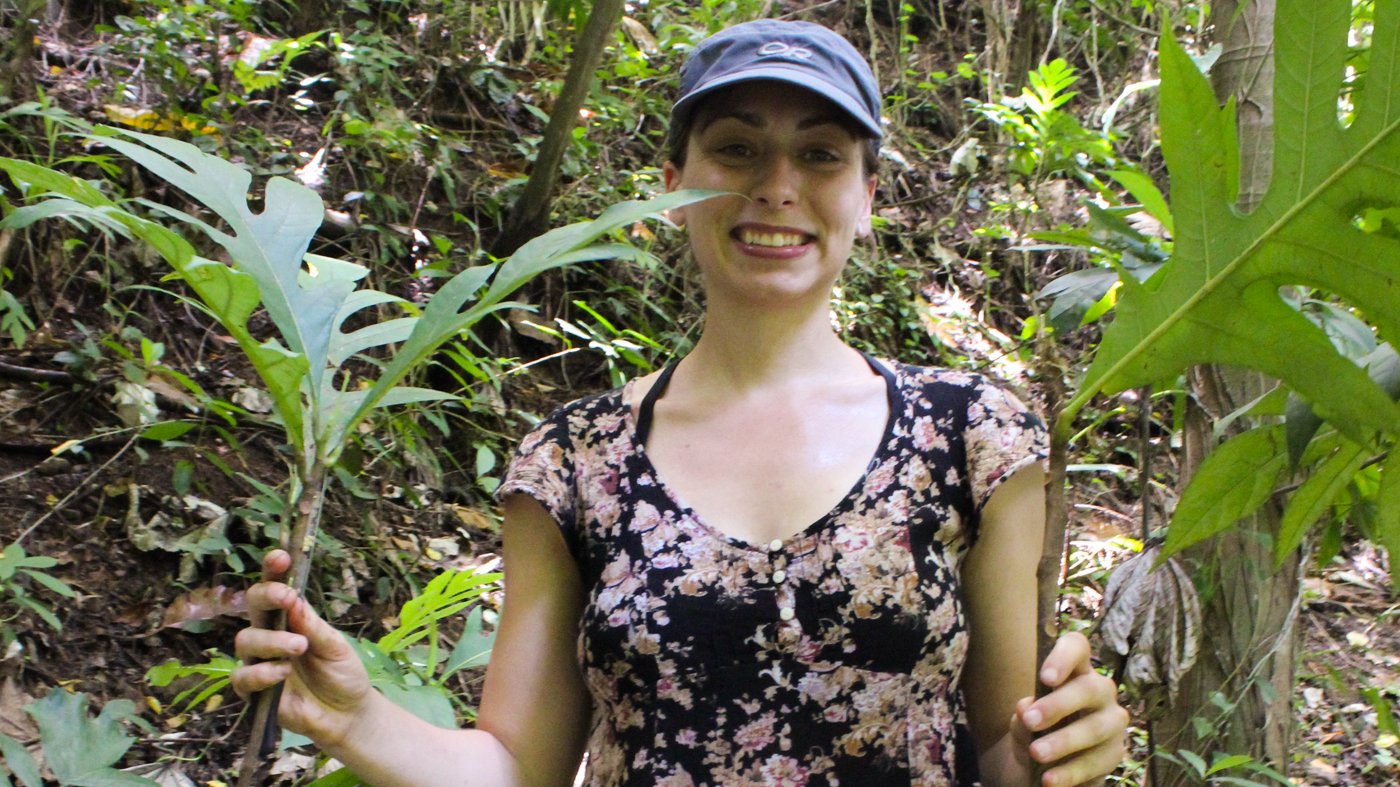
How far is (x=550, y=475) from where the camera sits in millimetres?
1260

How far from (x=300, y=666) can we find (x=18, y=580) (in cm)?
162

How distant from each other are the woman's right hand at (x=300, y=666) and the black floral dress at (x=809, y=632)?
1.07 ft

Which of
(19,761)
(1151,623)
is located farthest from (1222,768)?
(19,761)

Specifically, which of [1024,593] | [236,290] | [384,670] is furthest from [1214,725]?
[236,290]

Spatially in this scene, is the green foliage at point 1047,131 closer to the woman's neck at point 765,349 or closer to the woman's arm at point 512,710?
the woman's neck at point 765,349

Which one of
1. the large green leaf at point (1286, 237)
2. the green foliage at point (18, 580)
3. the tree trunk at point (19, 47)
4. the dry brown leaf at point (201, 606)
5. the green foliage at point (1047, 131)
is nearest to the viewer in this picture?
the large green leaf at point (1286, 237)

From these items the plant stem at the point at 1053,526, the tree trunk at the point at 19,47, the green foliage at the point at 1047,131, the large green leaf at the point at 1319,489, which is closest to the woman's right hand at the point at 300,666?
the plant stem at the point at 1053,526

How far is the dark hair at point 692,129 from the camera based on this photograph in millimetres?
1187

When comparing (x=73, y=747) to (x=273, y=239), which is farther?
(x=73, y=747)

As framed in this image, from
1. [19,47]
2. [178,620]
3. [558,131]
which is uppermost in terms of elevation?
[558,131]

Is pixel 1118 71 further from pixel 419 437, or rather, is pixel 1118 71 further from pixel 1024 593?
pixel 1024 593

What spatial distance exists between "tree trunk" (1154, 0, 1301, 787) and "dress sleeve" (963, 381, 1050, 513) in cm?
57

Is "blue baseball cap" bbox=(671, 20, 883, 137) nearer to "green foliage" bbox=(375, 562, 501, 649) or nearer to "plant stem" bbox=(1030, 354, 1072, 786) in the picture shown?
"plant stem" bbox=(1030, 354, 1072, 786)

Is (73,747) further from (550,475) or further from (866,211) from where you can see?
(866,211)
